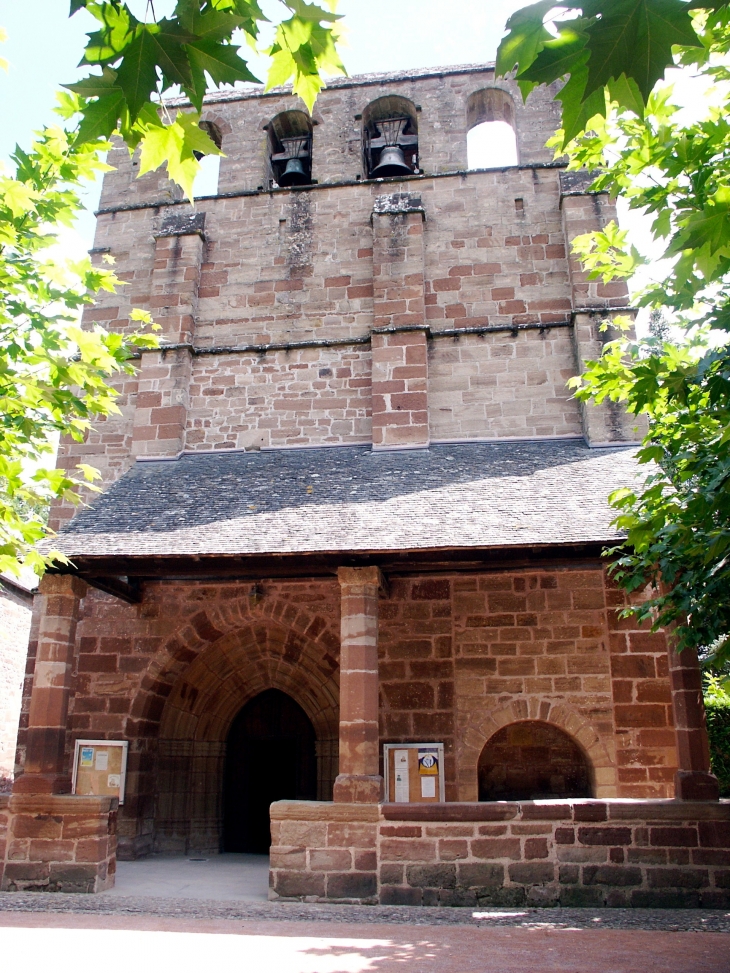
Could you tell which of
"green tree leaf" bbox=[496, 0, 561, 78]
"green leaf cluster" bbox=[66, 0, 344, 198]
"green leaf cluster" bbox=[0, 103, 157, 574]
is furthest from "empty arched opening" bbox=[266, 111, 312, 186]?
"green tree leaf" bbox=[496, 0, 561, 78]

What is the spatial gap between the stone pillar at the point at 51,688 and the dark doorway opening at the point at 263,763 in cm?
320

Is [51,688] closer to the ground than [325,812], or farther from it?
farther from it

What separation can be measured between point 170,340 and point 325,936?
302 inches

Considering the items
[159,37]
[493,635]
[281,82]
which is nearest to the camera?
[159,37]

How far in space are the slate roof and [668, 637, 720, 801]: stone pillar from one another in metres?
1.24

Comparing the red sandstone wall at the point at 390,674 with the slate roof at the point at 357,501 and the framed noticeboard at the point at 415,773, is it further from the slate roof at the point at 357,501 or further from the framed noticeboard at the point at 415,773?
the slate roof at the point at 357,501

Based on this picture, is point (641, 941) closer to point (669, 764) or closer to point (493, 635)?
point (669, 764)

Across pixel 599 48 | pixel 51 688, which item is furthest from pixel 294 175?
pixel 599 48

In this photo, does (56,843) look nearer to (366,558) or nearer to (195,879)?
(195,879)

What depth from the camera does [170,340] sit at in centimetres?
1055

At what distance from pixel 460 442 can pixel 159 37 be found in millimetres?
8044

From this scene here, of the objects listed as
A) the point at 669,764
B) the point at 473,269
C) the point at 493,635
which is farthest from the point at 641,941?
the point at 473,269

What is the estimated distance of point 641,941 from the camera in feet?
15.9

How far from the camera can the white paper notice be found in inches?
303
